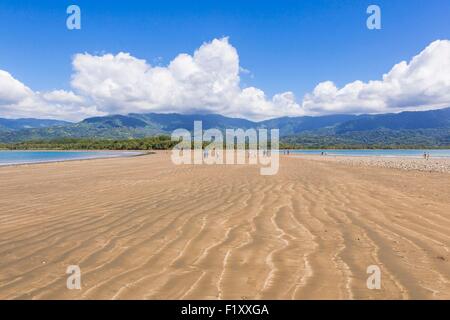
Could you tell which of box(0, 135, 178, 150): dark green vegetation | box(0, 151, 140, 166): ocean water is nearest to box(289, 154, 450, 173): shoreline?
box(0, 151, 140, 166): ocean water

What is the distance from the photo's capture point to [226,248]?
5.74 m

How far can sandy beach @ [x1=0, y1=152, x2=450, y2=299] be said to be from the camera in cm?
404

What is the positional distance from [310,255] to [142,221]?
425 cm

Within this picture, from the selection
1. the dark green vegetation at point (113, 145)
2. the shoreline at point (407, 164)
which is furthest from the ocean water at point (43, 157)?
the dark green vegetation at point (113, 145)

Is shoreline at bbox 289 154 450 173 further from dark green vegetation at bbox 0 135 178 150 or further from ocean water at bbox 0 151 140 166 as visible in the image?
dark green vegetation at bbox 0 135 178 150

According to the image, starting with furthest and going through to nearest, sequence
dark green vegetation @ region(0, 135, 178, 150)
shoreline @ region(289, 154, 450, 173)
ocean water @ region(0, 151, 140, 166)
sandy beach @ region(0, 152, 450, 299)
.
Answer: dark green vegetation @ region(0, 135, 178, 150) → ocean water @ region(0, 151, 140, 166) → shoreline @ region(289, 154, 450, 173) → sandy beach @ region(0, 152, 450, 299)

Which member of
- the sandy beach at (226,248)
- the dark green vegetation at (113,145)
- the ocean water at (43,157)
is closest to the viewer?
the sandy beach at (226,248)

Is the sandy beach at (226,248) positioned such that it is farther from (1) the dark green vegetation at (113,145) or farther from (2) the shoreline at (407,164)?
(1) the dark green vegetation at (113,145)

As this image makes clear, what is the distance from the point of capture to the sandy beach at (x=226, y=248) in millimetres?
4039

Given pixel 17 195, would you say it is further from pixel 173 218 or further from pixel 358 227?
pixel 358 227

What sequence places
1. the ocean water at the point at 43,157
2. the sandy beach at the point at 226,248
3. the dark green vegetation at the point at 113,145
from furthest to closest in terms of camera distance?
the dark green vegetation at the point at 113,145
the ocean water at the point at 43,157
the sandy beach at the point at 226,248

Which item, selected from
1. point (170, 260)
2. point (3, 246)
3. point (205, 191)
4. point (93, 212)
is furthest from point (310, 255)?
point (205, 191)

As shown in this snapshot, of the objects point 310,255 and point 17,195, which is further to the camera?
point 17,195

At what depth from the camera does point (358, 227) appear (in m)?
7.30
